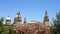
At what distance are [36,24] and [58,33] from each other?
27.2ft

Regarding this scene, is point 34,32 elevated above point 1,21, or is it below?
below

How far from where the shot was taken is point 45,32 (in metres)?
24.5

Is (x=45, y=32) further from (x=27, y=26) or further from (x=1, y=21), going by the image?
(x=1, y=21)

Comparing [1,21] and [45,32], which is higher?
[1,21]

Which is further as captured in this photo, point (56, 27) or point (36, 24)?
point (36, 24)

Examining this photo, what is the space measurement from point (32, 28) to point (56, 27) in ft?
26.4

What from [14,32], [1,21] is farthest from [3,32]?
[14,32]

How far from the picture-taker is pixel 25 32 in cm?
2492

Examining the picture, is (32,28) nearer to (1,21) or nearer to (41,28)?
(41,28)

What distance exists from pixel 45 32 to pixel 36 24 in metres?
1.64

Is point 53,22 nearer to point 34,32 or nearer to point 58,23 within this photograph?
point 58,23

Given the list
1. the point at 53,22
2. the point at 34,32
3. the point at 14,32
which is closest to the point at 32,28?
the point at 34,32

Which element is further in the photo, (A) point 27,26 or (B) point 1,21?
(A) point 27,26

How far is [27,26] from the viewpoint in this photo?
2528 centimetres
